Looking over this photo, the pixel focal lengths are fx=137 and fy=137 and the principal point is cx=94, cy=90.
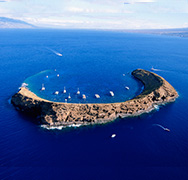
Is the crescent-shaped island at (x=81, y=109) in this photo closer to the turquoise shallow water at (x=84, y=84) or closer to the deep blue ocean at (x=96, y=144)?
the deep blue ocean at (x=96, y=144)

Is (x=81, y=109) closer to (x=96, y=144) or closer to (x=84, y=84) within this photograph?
(x=96, y=144)

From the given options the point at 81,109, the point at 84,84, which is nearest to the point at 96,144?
the point at 81,109

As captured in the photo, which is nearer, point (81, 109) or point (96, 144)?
point (96, 144)

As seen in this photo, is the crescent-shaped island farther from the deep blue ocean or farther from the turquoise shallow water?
the turquoise shallow water

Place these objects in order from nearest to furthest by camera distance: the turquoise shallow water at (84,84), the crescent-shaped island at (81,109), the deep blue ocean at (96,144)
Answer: the deep blue ocean at (96,144) → the crescent-shaped island at (81,109) → the turquoise shallow water at (84,84)

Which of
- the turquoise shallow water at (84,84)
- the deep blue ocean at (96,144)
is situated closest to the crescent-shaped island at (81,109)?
the deep blue ocean at (96,144)

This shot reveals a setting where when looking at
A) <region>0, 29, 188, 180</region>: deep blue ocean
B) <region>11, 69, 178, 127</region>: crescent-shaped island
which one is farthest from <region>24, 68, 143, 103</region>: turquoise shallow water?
<region>11, 69, 178, 127</region>: crescent-shaped island

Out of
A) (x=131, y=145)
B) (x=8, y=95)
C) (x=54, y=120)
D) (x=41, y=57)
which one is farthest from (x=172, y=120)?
(x=41, y=57)

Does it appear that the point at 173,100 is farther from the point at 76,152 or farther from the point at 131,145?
the point at 76,152
